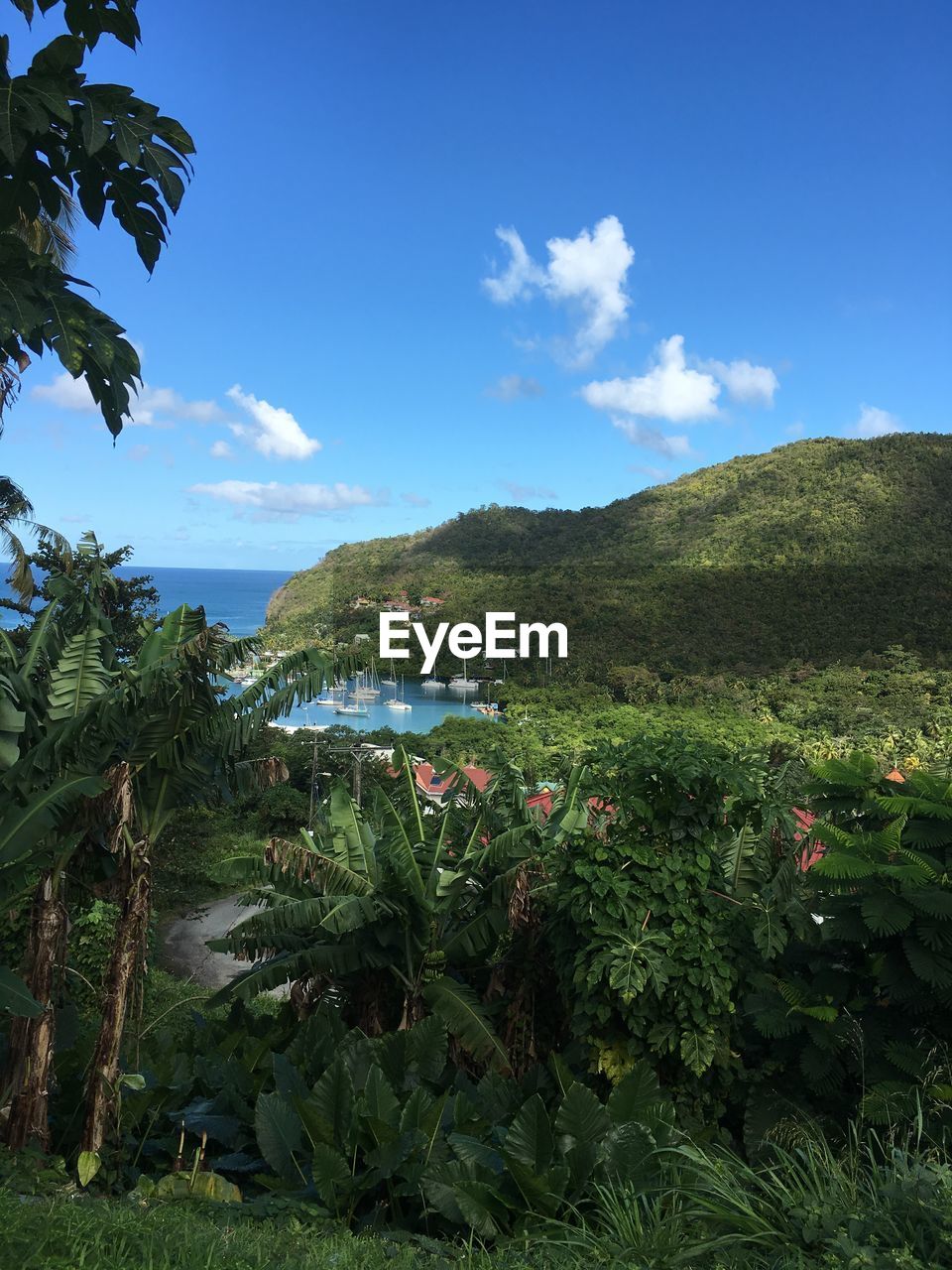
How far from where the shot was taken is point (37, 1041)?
4.98 meters

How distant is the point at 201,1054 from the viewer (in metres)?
6.50

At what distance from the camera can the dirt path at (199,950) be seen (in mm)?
15039

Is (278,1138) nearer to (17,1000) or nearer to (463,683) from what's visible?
(17,1000)

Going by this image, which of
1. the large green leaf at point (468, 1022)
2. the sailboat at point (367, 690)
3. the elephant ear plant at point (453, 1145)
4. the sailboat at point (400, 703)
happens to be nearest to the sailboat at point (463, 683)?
the sailboat at point (400, 703)

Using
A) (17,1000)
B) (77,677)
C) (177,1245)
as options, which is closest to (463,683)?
(77,677)

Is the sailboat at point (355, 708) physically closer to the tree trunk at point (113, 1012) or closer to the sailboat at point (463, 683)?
the sailboat at point (463, 683)

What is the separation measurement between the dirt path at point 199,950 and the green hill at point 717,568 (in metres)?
35.6

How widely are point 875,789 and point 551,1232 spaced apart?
2.77m

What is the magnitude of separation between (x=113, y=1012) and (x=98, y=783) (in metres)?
1.36

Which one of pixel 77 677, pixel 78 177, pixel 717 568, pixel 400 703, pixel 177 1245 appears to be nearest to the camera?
pixel 78 177

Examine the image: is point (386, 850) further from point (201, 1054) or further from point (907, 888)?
point (907, 888)

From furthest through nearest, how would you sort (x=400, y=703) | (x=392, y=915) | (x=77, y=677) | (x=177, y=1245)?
1. (x=400, y=703)
2. (x=392, y=915)
3. (x=77, y=677)
4. (x=177, y=1245)

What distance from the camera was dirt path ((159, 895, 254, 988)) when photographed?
592 inches

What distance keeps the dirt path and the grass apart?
10.5 m
